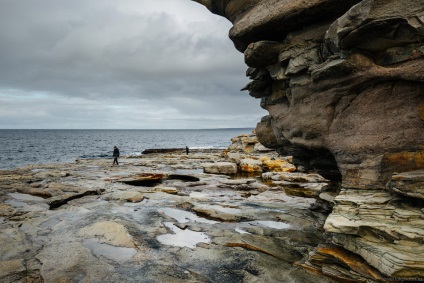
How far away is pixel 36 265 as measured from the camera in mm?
9531

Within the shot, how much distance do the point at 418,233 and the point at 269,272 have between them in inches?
183

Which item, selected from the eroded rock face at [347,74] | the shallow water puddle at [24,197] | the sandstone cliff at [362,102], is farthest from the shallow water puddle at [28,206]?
the sandstone cliff at [362,102]

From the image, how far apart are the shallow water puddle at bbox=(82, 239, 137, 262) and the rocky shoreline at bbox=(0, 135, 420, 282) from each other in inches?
1.5

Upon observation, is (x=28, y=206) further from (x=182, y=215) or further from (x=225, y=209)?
(x=225, y=209)

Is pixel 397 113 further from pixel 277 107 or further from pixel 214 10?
pixel 214 10

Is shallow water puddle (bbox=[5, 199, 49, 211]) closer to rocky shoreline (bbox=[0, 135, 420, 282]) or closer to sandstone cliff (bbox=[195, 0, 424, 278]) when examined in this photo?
rocky shoreline (bbox=[0, 135, 420, 282])

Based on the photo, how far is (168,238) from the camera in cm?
1234

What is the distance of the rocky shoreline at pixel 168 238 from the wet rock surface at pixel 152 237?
4 cm

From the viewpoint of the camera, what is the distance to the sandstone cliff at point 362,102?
26.2 ft

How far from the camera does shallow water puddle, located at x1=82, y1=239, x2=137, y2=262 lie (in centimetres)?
1027

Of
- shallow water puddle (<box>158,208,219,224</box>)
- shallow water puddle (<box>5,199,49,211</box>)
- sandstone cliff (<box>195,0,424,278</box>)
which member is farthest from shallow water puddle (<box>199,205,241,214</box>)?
shallow water puddle (<box>5,199,49,211</box>)

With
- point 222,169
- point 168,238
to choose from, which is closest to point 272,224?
point 168,238

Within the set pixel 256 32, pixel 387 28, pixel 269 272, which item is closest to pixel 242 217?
pixel 269 272

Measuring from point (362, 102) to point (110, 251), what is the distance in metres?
11.1
